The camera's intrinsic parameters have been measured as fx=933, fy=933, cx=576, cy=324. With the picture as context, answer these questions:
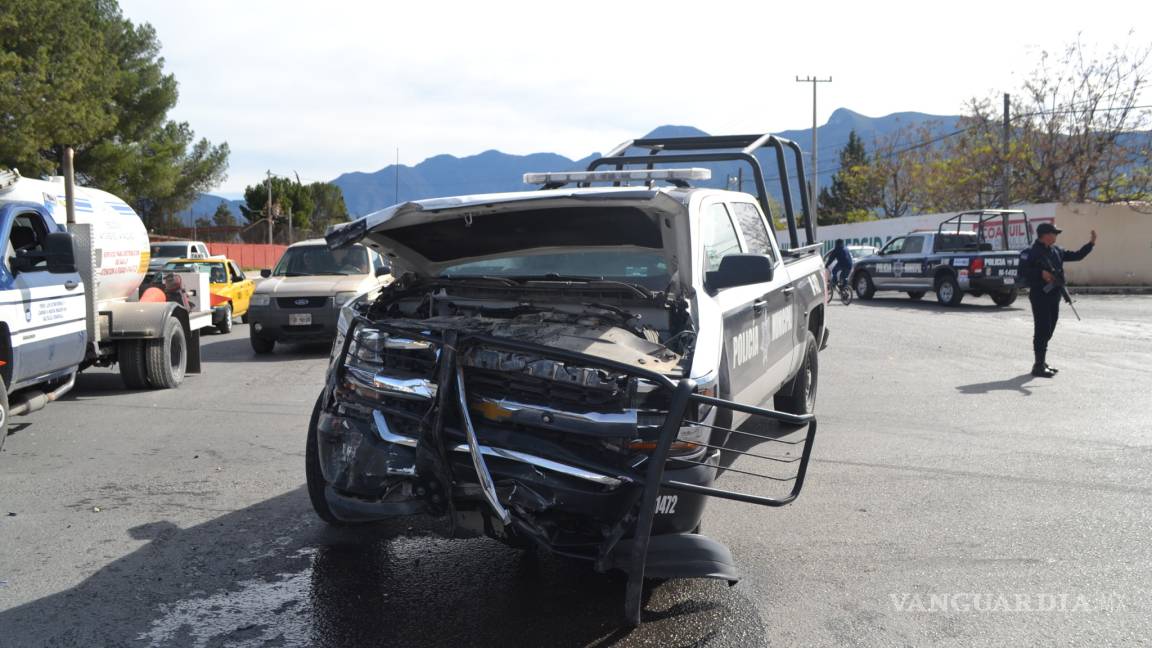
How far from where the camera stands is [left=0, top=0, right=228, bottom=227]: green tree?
2317 cm

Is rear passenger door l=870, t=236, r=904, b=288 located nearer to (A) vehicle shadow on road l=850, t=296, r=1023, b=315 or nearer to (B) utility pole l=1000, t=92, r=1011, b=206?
(A) vehicle shadow on road l=850, t=296, r=1023, b=315

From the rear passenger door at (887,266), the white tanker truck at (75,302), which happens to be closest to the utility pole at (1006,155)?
the rear passenger door at (887,266)

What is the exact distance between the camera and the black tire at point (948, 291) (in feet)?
73.1

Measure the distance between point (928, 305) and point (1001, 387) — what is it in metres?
13.6

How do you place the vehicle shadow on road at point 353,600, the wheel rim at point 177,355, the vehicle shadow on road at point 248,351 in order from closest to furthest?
1. the vehicle shadow on road at point 353,600
2. the wheel rim at point 177,355
3. the vehicle shadow on road at point 248,351

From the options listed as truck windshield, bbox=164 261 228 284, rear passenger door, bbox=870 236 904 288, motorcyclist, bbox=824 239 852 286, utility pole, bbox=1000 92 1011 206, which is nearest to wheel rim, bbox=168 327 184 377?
truck windshield, bbox=164 261 228 284

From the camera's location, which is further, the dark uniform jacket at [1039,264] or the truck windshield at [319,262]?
the truck windshield at [319,262]

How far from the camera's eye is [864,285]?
26.2 metres

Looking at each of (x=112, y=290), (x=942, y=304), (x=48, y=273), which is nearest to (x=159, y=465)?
(x=48, y=273)

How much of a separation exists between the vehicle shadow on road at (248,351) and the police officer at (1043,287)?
31.9 feet

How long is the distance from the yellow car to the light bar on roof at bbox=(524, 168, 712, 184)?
40.2 feet

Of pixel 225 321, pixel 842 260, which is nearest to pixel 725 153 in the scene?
pixel 225 321

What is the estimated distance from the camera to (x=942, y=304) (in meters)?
23.3

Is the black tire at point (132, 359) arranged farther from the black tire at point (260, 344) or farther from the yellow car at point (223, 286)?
the yellow car at point (223, 286)
